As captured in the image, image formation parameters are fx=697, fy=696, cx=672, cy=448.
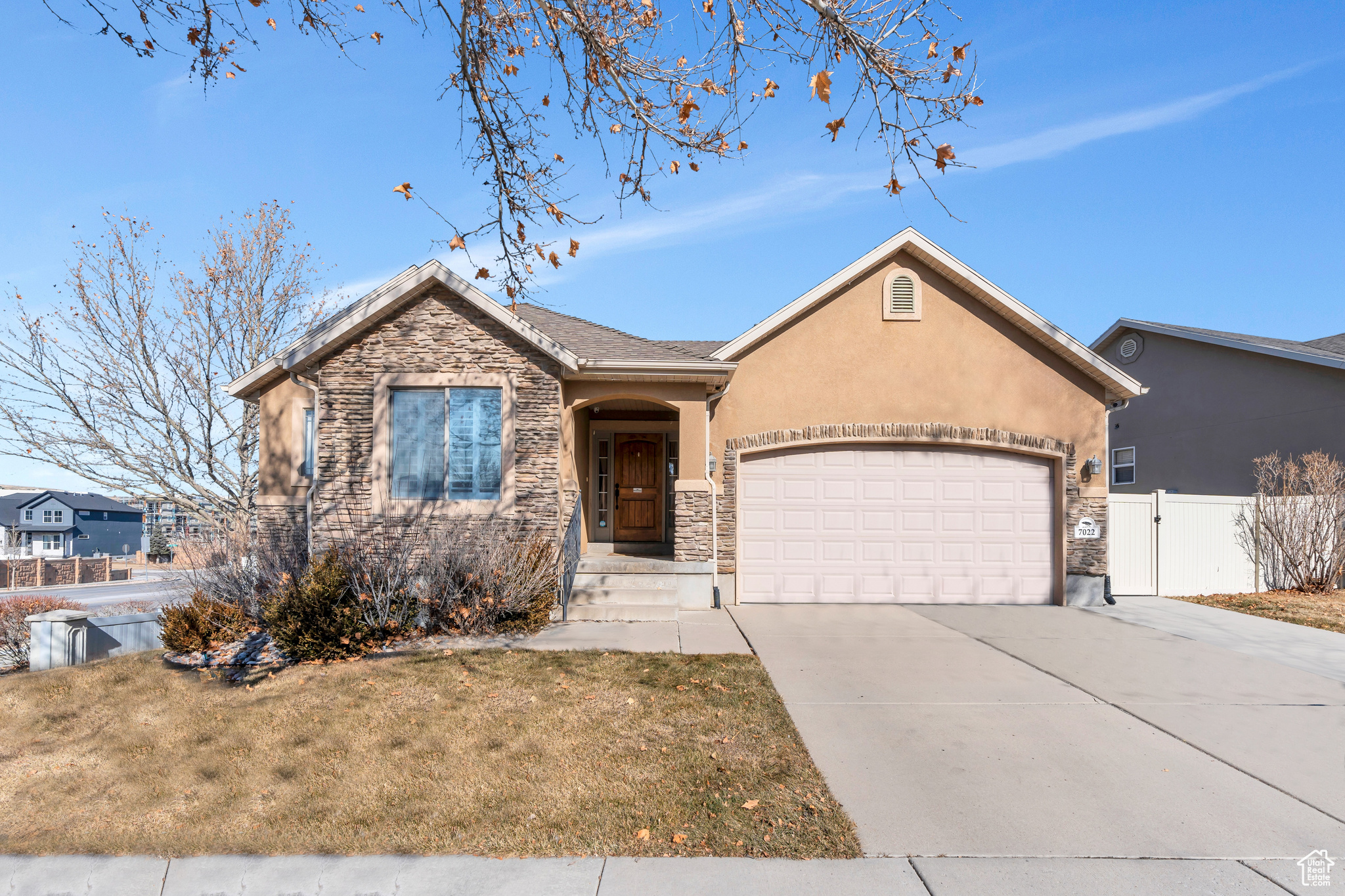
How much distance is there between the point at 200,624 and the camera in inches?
325

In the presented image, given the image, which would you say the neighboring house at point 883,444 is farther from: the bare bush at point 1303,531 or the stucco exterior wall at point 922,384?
the bare bush at point 1303,531

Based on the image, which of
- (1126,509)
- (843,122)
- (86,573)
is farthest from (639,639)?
(86,573)

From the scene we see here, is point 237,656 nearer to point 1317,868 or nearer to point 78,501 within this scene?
point 1317,868

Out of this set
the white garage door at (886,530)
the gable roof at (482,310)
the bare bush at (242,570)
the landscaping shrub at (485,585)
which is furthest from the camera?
the white garage door at (886,530)

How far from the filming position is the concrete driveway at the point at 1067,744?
3.98 m

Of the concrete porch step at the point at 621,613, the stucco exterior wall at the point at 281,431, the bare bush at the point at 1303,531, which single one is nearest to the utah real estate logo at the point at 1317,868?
the concrete porch step at the point at 621,613

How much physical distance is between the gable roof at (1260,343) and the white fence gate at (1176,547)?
150 inches

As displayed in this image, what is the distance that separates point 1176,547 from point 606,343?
11.3 metres

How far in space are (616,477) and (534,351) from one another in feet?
13.3

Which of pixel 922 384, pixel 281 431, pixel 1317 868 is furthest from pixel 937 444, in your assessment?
pixel 281 431

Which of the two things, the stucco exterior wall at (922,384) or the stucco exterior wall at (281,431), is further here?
the stucco exterior wall at (281,431)

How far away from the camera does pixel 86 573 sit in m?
39.1

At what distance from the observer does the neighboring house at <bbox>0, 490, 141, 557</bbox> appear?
47.9 meters

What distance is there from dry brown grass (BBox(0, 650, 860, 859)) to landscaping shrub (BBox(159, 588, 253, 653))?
0.86 meters
